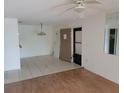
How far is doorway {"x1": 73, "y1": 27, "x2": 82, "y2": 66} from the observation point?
559 centimetres

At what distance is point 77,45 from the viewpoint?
5.85m

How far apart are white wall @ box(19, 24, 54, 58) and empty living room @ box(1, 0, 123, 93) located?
216cm

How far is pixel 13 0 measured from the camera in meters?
2.50

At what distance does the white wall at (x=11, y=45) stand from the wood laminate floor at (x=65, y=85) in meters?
1.52

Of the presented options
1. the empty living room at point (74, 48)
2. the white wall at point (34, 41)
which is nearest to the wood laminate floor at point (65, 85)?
the empty living room at point (74, 48)

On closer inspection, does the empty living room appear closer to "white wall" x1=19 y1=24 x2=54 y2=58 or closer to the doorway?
the doorway

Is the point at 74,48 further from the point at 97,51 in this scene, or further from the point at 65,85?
the point at 65,85

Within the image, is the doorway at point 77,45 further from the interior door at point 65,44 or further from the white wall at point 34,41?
the white wall at point 34,41

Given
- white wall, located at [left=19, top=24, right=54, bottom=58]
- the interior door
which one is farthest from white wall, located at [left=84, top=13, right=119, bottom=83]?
white wall, located at [left=19, top=24, right=54, bottom=58]

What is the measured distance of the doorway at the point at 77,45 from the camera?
5.59m

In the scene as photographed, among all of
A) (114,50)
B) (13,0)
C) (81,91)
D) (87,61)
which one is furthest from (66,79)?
(13,0)

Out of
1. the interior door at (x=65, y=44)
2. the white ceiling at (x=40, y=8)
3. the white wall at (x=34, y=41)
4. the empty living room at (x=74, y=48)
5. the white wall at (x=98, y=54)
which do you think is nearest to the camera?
the white ceiling at (x=40, y=8)
